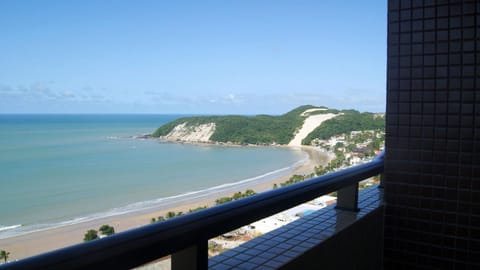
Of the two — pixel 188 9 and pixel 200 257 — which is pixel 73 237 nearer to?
pixel 200 257

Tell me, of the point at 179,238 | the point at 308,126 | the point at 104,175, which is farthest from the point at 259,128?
the point at 179,238

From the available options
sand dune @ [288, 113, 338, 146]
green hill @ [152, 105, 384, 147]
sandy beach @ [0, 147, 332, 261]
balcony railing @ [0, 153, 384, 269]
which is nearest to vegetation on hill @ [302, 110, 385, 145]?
sand dune @ [288, 113, 338, 146]

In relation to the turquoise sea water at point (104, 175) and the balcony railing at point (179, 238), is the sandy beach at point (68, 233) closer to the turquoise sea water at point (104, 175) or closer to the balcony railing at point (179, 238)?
the turquoise sea water at point (104, 175)

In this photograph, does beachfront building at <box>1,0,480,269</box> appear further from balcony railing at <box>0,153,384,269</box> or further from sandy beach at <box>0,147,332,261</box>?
→ sandy beach at <box>0,147,332,261</box>

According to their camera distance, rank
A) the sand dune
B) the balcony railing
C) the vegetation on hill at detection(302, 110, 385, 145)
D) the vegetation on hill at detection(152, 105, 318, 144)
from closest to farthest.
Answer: the balcony railing → the vegetation on hill at detection(302, 110, 385, 145) → the sand dune → the vegetation on hill at detection(152, 105, 318, 144)

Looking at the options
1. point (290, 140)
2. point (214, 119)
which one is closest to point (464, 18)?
point (290, 140)

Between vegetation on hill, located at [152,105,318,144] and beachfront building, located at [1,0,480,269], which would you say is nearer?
beachfront building, located at [1,0,480,269]

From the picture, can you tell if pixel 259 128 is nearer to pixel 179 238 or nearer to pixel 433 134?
pixel 433 134
